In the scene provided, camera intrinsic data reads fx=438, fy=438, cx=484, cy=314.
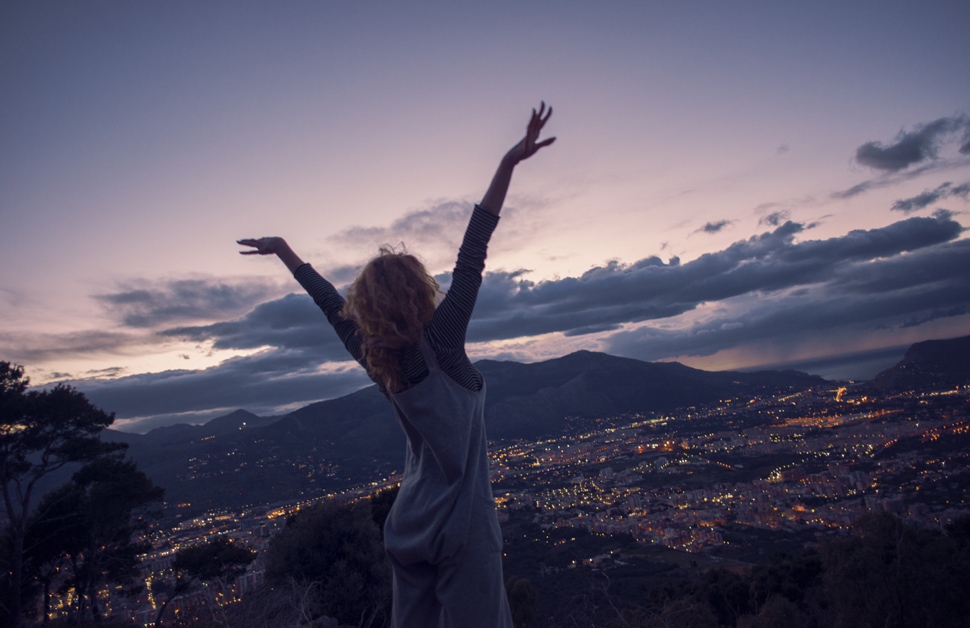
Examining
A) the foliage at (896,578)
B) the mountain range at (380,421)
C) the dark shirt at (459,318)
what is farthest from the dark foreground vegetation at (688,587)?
the mountain range at (380,421)

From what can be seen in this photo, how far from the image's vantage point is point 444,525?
1013 millimetres

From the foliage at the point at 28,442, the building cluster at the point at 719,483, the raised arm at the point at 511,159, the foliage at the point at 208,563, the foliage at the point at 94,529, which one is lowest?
the building cluster at the point at 719,483

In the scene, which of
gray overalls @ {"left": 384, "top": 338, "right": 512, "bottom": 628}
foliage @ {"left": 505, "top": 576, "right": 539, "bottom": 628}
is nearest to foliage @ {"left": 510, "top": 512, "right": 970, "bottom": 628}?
foliage @ {"left": 505, "top": 576, "right": 539, "bottom": 628}

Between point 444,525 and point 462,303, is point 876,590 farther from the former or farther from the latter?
point 462,303

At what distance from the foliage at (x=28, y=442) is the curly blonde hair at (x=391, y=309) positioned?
1030 centimetres

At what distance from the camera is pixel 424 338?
104 centimetres

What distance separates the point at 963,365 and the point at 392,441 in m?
46.0

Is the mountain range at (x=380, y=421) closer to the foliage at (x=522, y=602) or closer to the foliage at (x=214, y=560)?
the foliage at (x=214, y=560)

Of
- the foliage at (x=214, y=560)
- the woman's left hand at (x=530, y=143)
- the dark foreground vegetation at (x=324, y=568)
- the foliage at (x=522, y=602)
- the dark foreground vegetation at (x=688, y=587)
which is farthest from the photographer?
the foliage at (x=214, y=560)

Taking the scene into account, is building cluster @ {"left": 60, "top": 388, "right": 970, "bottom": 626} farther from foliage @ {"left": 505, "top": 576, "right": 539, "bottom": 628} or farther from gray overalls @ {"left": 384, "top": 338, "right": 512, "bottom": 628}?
gray overalls @ {"left": 384, "top": 338, "right": 512, "bottom": 628}

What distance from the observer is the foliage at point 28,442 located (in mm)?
7558

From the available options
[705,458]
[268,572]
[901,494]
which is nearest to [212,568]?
[268,572]

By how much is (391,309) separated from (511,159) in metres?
0.50

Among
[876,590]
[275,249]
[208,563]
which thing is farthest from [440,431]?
[208,563]
